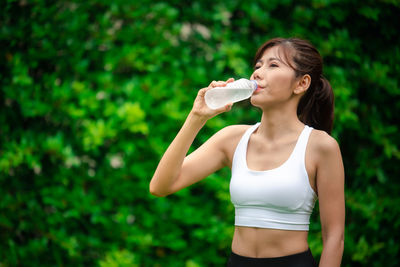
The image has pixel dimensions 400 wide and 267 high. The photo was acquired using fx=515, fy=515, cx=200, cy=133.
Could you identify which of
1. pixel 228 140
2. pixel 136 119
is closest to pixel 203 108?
pixel 228 140

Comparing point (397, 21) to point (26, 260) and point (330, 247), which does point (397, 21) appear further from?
point (26, 260)

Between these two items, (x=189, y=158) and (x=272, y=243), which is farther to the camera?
(x=189, y=158)

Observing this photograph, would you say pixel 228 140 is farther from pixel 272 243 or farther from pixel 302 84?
pixel 272 243

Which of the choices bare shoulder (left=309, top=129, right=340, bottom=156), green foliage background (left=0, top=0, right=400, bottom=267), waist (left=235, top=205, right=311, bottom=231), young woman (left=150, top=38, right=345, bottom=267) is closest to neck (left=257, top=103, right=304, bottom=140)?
young woman (left=150, top=38, right=345, bottom=267)

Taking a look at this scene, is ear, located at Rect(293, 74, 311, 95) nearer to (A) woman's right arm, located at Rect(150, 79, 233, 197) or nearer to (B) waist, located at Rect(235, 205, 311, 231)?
(A) woman's right arm, located at Rect(150, 79, 233, 197)

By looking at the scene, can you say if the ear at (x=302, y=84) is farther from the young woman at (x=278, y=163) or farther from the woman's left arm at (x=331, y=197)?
the woman's left arm at (x=331, y=197)

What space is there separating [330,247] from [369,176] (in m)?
2.05

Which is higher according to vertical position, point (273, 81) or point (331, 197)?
point (273, 81)

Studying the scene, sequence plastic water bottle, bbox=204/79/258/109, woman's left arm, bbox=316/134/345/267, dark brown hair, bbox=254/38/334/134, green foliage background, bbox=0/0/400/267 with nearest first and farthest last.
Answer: woman's left arm, bbox=316/134/345/267 → plastic water bottle, bbox=204/79/258/109 → dark brown hair, bbox=254/38/334/134 → green foliage background, bbox=0/0/400/267

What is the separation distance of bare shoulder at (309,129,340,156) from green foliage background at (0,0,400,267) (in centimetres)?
157

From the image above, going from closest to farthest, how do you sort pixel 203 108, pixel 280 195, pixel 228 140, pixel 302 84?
pixel 280 195, pixel 203 108, pixel 302 84, pixel 228 140

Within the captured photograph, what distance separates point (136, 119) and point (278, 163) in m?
1.66

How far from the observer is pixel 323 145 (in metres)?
2.24

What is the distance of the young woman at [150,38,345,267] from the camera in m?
2.22
